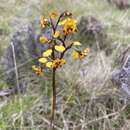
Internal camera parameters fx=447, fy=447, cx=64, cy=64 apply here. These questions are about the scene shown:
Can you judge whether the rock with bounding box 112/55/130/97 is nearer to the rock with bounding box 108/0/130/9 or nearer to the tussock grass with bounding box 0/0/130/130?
the tussock grass with bounding box 0/0/130/130

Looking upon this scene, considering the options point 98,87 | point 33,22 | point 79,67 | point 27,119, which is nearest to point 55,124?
point 27,119

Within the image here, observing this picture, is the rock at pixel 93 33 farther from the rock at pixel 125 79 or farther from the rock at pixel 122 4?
the rock at pixel 125 79

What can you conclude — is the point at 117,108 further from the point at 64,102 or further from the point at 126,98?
the point at 64,102

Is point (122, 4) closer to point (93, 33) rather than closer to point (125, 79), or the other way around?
point (93, 33)

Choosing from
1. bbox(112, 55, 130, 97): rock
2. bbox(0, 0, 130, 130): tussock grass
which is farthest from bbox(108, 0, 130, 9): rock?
bbox(112, 55, 130, 97): rock

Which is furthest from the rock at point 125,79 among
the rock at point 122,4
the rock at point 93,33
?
the rock at point 122,4

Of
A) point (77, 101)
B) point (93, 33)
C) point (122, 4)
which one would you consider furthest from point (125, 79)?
point (122, 4)

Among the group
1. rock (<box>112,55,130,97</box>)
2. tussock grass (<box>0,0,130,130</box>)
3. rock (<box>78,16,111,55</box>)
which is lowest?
tussock grass (<box>0,0,130,130</box>)

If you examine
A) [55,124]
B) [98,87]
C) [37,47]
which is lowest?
[55,124]
